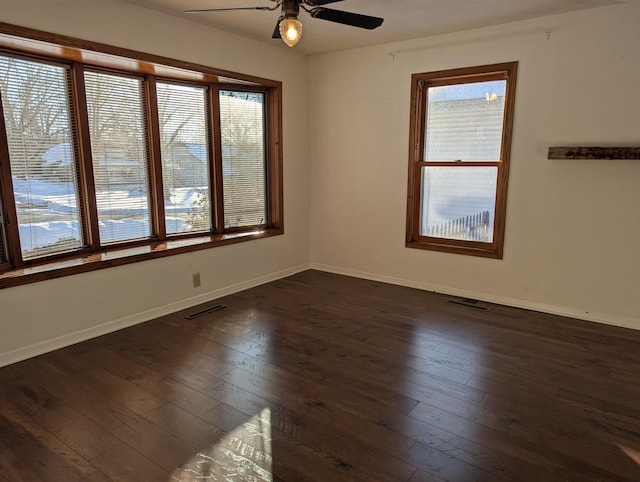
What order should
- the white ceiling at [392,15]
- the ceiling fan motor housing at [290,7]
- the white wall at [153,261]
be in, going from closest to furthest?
the ceiling fan motor housing at [290,7]
the white wall at [153,261]
the white ceiling at [392,15]

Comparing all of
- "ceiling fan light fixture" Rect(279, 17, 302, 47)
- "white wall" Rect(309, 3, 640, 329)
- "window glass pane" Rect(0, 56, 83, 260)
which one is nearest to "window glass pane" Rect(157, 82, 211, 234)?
"window glass pane" Rect(0, 56, 83, 260)

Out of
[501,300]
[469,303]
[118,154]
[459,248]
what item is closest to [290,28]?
Result: [118,154]

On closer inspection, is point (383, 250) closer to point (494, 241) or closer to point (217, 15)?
point (494, 241)

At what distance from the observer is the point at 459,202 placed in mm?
4312

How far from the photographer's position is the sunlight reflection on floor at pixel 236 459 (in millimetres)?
1856

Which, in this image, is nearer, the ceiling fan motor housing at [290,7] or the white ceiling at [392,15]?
the ceiling fan motor housing at [290,7]

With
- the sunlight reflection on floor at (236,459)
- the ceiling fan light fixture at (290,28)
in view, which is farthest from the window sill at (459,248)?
the sunlight reflection on floor at (236,459)

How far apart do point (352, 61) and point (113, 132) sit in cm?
263

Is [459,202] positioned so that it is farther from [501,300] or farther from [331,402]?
[331,402]

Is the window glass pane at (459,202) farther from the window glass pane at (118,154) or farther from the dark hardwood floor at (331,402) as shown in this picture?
the window glass pane at (118,154)

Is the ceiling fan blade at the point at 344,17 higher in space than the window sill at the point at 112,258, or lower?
higher

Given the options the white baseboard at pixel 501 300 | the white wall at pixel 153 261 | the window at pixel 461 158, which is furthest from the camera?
the window at pixel 461 158

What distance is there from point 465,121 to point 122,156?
3.23 m

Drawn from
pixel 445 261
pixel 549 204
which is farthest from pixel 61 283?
pixel 549 204
